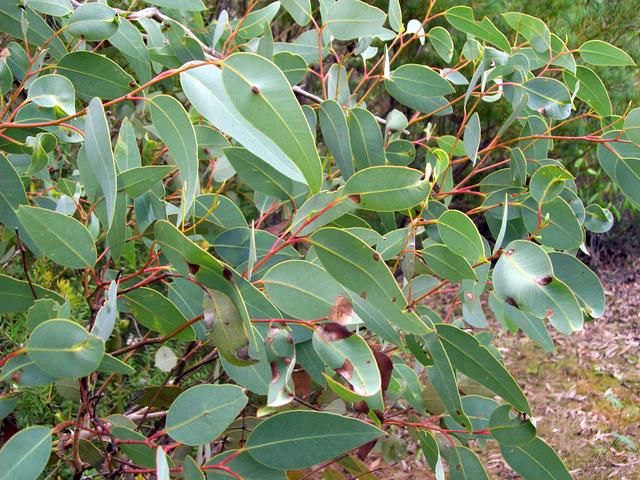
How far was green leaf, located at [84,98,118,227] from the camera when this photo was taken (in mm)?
797

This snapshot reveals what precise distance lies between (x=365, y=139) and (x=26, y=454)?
0.69 meters

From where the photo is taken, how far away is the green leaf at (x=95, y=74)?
1.09 meters

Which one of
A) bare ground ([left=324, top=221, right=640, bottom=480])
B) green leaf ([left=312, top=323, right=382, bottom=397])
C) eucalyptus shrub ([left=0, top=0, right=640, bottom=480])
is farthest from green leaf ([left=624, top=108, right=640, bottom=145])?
bare ground ([left=324, top=221, right=640, bottom=480])

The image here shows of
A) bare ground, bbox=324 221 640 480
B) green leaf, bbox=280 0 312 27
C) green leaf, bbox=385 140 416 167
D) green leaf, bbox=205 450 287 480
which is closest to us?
green leaf, bbox=205 450 287 480

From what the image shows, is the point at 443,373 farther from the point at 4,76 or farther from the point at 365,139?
the point at 4,76

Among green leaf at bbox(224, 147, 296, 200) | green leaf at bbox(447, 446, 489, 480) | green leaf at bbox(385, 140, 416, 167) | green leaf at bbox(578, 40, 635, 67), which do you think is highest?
green leaf at bbox(578, 40, 635, 67)

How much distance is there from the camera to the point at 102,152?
0.81m

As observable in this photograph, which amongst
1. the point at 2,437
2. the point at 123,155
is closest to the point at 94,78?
the point at 123,155

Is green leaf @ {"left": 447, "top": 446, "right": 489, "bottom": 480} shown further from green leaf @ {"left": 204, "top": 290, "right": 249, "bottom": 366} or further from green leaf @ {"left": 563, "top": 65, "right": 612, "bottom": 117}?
green leaf @ {"left": 563, "top": 65, "right": 612, "bottom": 117}

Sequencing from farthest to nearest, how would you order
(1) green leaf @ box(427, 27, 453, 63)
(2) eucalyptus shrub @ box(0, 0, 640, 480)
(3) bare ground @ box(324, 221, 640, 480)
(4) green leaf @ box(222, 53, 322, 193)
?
(3) bare ground @ box(324, 221, 640, 480), (1) green leaf @ box(427, 27, 453, 63), (2) eucalyptus shrub @ box(0, 0, 640, 480), (4) green leaf @ box(222, 53, 322, 193)

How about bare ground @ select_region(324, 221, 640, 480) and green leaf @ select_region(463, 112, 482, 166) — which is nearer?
green leaf @ select_region(463, 112, 482, 166)

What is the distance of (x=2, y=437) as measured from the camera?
5.54 ft

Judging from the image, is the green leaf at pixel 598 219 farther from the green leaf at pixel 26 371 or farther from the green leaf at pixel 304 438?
the green leaf at pixel 26 371

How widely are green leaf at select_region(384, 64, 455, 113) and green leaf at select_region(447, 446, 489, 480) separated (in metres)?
0.65
